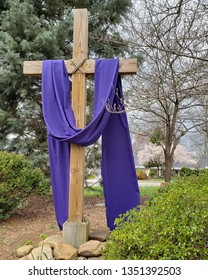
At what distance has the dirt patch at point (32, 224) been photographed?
11.5 ft

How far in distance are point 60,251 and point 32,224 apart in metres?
1.65

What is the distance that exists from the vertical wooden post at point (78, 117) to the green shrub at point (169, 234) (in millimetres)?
1227

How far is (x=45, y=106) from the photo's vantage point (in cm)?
340

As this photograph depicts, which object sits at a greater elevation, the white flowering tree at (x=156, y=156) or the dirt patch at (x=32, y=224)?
the white flowering tree at (x=156, y=156)

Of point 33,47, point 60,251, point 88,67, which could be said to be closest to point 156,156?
point 33,47

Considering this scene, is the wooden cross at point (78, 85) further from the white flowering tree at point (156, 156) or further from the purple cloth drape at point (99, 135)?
the white flowering tree at point (156, 156)

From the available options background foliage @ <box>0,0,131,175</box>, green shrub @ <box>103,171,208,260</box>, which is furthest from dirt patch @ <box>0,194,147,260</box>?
green shrub @ <box>103,171,208,260</box>

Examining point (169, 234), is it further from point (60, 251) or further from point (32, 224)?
point (32, 224)

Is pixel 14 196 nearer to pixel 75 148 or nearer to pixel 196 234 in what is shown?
pixel 75 148

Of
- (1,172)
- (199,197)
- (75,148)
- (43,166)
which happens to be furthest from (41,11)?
(199,197)

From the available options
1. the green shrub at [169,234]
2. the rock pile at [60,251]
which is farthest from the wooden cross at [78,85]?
the green shrub at [169,234]

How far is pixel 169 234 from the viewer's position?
185 centimetres

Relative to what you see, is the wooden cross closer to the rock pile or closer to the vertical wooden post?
the vertical wooden post

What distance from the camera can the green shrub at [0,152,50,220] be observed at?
14.6 ft
